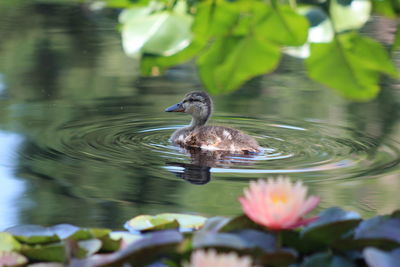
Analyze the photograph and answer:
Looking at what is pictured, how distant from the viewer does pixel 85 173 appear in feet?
18.8

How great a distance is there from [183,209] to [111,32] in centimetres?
810

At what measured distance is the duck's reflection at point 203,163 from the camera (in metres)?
5.85

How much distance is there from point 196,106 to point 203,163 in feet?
4.75

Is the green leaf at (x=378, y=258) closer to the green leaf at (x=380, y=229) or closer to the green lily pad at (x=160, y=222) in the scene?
the green leaf at (x=380, y=229)

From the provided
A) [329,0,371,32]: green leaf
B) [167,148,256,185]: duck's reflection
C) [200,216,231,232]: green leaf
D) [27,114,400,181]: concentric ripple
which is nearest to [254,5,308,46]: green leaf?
[329,0,371,32]: green leaf

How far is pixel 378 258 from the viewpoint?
2.40 metres

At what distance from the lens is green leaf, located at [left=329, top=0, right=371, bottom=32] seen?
6.18ft

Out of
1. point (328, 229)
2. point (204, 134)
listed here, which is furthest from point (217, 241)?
point (204, 134)

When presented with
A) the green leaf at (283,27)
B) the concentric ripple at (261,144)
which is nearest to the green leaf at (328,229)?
the green leaf at (283,27)

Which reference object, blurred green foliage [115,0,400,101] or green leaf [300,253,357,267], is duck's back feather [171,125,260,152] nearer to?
green leaf [300,253,357,267]

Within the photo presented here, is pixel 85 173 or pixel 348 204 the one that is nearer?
pixel 348 204

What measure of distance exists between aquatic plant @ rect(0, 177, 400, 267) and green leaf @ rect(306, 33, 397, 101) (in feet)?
2.01

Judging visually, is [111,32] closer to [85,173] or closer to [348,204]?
[85,173]

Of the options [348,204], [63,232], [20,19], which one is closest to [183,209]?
[348,204]
